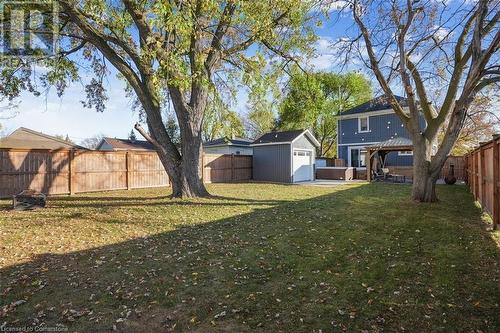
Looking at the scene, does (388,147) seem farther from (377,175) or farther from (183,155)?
(183,155)

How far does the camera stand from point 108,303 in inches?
126

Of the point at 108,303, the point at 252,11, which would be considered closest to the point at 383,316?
the point at 108,303

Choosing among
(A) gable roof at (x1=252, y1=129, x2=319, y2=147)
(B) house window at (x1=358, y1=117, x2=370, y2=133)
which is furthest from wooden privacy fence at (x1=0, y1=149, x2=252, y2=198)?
(B) house window at (x1=358, y1=117, x2=370, y2=133)

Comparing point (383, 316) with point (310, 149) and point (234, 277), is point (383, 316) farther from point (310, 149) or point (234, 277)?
point (310, 149)

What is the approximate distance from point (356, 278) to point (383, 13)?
351 inches

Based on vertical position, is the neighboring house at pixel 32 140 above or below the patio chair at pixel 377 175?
above

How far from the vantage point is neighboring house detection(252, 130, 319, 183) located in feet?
65.5

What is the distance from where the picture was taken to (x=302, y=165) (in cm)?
2117

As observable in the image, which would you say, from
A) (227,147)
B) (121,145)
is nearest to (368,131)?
(227,147)

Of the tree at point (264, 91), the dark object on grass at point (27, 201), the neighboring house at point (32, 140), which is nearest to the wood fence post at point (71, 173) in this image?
the dark object on grass at point (27, 201)

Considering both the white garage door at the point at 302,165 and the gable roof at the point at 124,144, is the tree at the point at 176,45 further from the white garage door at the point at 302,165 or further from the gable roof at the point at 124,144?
the gable roof at the point at 124,144

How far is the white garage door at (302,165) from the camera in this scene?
20341mm

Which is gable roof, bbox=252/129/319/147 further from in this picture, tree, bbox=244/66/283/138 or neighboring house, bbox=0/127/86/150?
neighboring house, bbox=0/127/86/150

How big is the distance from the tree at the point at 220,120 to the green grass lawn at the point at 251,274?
6.11 meters
